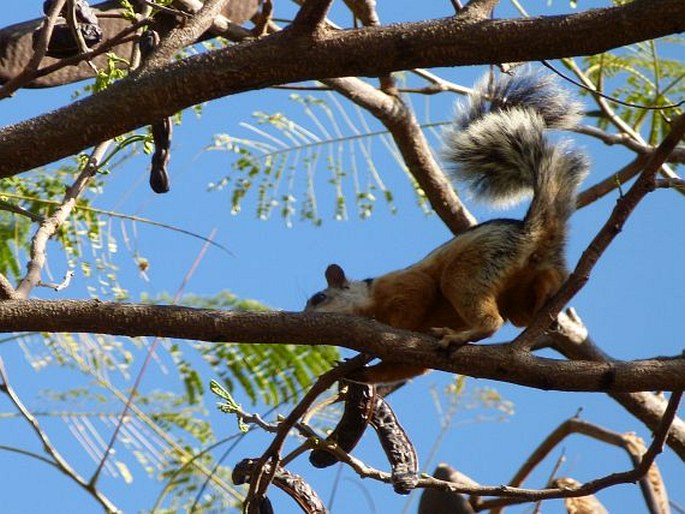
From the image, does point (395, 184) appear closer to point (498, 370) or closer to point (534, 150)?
point (534, 150)

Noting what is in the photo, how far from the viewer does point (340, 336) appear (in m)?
3.23

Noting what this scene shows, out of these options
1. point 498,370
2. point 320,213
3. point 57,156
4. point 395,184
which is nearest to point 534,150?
point 498,370

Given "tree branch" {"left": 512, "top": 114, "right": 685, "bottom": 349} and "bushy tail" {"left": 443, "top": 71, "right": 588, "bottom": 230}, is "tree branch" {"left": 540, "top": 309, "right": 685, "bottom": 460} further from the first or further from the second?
"tree branch" {"left": 512, "top": 114, "right": 685, "bottom": 349}

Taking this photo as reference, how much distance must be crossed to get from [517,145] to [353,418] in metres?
1.31

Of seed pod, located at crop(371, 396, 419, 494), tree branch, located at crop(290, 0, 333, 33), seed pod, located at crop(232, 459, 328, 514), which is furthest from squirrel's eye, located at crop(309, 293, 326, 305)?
tree branch, located at crop(290, 0, 333, 33)

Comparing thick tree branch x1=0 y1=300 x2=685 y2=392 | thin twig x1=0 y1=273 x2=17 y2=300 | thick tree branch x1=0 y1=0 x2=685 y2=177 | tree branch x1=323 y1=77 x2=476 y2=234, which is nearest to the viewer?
thick tree branch x1=0 y1=0 x2=685 y2=177

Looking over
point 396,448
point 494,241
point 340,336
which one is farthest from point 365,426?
point 494,241

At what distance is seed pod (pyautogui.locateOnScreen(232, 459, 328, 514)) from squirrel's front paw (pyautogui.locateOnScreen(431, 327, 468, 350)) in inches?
24.0

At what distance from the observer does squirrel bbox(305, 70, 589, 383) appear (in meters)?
4.23

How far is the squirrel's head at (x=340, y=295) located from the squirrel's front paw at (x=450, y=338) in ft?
2.59

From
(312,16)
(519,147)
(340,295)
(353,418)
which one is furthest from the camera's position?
(340,295)

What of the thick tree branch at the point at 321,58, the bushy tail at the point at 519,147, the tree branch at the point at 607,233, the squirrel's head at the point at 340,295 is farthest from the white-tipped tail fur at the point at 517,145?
the thick tree branch at the point at 321,58

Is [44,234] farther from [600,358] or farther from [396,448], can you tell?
[600,358]

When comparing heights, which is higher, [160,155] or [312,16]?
[312,16]
